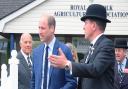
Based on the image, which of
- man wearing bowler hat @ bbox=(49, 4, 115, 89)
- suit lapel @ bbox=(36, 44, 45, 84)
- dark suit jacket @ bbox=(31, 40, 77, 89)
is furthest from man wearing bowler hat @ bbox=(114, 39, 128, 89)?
man wearing bowler hat @ bbox=(49, 4, 115, 89)

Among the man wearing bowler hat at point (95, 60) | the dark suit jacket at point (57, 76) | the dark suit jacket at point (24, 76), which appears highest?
the man wearing bowler hat at point (95, 60)

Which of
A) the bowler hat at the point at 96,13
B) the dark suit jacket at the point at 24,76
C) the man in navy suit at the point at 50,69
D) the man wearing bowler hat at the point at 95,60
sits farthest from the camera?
the dark suit jacket at the point at 24,76

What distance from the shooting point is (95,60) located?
13.9 ft

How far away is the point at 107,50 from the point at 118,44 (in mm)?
2881

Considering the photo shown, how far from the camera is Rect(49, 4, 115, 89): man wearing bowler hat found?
417 cm

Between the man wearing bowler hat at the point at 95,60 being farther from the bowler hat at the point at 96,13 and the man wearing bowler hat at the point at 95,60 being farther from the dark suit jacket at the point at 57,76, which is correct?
the dark suit jacket at the point at 57,76

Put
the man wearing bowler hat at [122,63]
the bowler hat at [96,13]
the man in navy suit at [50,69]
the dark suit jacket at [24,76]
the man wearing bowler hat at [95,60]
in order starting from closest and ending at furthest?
1. the man wearing bowler hat at [95,60]
2. the bowler hat at [96,13]
3. the man in navy suit at [50,69]
4. the man wearing bowler hat at [122,63]
5. the dark suit jacket at [24,76]

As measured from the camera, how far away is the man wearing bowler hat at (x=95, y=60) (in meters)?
4.17

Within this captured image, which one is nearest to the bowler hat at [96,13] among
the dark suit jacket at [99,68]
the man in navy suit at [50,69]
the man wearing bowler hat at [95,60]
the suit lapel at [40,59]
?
the man wearing bowler hat at [95,60]

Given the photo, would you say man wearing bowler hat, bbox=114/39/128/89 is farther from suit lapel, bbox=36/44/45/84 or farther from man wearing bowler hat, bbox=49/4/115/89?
man wearing bowler hat, bbox=49/4/115/89

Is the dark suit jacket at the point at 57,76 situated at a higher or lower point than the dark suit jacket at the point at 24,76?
higher

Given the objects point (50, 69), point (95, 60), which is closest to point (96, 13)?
point (95, 60)

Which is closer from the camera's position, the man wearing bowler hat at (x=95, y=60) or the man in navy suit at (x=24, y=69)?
the man wearing bowler hat at (x=95, y=60)

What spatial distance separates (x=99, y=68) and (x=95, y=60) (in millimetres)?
107
